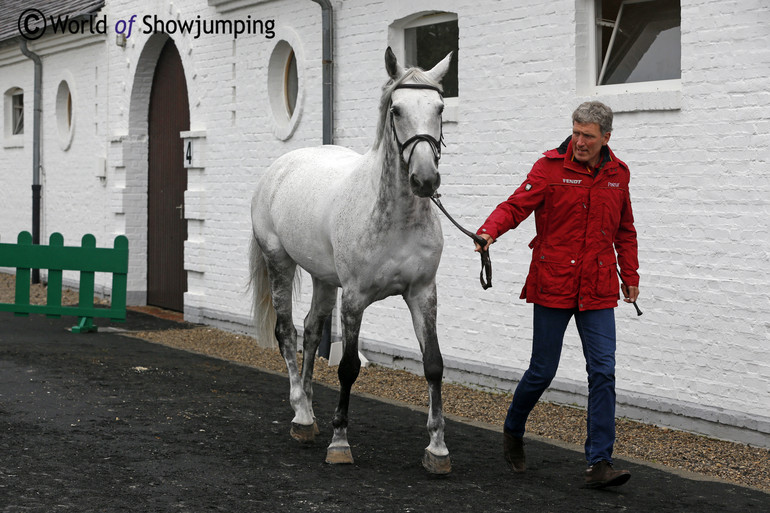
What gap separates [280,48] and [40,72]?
751 centimetres

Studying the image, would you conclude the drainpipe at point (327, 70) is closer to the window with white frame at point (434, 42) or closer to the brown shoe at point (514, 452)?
the window with white frame at point (434, 42)

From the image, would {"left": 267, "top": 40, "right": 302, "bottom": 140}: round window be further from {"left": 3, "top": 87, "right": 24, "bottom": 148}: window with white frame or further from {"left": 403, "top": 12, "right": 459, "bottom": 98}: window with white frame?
{"left": 3, "top": 87, "right": 24, "bottom": 148}: window with white frame

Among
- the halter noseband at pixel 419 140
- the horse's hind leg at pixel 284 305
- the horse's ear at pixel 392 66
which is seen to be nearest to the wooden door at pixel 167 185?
the horse's hind leg at pixel 284 305

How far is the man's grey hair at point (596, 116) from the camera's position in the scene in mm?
5609

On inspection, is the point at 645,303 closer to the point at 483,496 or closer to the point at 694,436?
the point at 694,436

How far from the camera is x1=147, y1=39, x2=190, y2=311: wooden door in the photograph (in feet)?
46.9

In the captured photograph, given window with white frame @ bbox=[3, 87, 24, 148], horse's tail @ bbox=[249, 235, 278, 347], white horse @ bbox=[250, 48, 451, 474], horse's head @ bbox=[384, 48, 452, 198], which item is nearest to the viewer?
horse's head @ bbox=[384, 48, 452, 198]

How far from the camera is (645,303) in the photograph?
764 centimetres

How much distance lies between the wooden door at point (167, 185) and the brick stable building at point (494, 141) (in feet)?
0.12

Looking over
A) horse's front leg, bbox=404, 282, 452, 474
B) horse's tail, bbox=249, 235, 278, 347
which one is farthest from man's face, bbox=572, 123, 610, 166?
horse's tail, bbox=249, 235, 278, 347

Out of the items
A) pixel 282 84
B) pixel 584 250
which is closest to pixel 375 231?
pixel 584 250

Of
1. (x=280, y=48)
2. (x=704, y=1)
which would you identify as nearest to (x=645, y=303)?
(x=704, y=1)

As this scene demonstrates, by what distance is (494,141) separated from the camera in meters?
8.83

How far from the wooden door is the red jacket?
9064 mm
